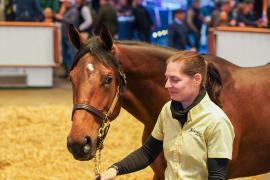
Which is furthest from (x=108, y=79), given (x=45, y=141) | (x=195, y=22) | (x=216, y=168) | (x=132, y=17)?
(x=195, y=22)

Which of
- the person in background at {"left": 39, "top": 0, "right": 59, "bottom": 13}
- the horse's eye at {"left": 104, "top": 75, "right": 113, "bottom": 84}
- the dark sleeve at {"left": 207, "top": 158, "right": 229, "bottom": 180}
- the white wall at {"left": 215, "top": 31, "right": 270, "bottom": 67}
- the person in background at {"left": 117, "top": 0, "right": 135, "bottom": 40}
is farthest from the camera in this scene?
the person in background at {"left": 117, "top": 0, "right": 135, "bottom": 40}

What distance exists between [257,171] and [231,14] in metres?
11.0

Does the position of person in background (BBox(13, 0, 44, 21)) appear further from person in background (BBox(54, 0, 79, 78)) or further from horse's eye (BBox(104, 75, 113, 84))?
horse's eye (BBox(104, 75, 113, 84))

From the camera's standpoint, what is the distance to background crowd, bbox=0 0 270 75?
41.8ft

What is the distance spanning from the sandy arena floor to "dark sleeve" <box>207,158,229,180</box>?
10.8 ft

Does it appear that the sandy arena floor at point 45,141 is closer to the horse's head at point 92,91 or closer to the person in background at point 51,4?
the horse's head at point 92,91

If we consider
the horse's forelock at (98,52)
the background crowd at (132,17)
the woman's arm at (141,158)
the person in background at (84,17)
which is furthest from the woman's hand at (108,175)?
the person in background at (84,17)

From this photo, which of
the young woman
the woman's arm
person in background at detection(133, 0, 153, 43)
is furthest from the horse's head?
person in background at detection(133, 0, 153, 43)

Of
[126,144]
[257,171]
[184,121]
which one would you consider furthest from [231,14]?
[184,121]

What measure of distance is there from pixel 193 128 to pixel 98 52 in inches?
44.8

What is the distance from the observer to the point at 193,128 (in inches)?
104

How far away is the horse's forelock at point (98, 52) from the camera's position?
3.55 meters

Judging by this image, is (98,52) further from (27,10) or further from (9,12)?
(9,12)

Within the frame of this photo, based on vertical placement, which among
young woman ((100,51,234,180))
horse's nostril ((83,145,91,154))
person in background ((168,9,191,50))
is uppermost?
young woman ((100,51,234,180))
